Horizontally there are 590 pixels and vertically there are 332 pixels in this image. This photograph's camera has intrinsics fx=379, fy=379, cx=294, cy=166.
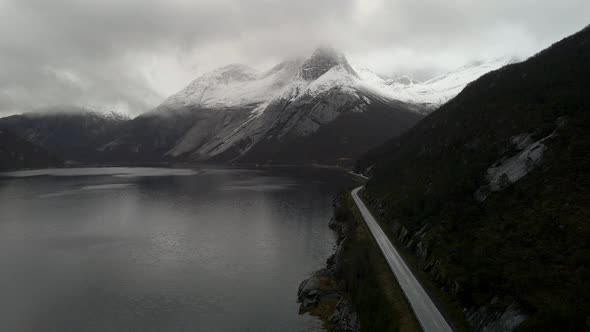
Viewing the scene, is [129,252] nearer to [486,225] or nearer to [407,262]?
[407,262]

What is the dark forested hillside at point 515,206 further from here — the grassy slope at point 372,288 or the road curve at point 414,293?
the grassy slope at point 372,288

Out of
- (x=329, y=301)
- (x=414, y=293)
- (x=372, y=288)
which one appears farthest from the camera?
(x=329, y=301)

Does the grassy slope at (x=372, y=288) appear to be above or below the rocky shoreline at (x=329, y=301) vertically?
above

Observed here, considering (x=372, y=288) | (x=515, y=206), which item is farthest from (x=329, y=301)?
(x=515, y=206)

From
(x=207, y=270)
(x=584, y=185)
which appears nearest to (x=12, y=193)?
(x=207, y=270)

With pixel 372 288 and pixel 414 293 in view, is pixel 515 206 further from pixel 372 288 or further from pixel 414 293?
pixel 372 288

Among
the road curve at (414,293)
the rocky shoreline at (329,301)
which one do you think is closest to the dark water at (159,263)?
the rocky shoreline at (329,301)

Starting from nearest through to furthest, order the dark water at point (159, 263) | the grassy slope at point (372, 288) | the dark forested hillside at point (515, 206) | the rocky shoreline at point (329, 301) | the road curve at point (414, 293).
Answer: the dark forested hillside at point (515, 206), the road curve at point (414, 293), the grassy slope at point (372, 288), the rocky shoreline at point (329, 301), the dark water at point (159, 263)
